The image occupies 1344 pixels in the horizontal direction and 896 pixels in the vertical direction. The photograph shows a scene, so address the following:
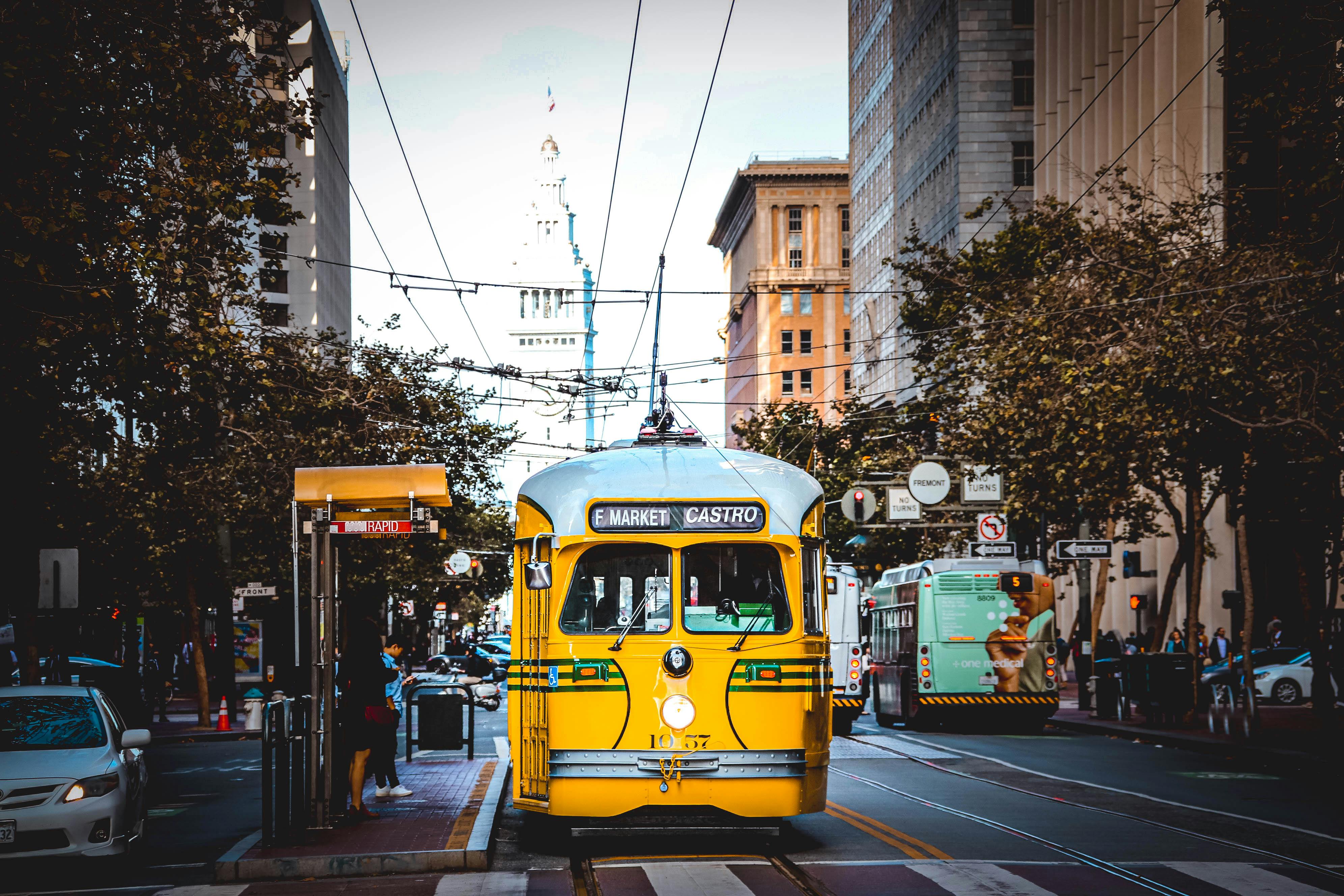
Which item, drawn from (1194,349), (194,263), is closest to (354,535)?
(194,263)

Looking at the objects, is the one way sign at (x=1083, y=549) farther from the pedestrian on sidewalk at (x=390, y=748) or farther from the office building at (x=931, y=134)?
the office building at (x=931, y=134)

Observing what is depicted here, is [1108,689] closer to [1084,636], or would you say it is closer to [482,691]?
[1084,636]

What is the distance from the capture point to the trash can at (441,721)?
19.8 meters

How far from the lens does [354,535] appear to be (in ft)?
46.5

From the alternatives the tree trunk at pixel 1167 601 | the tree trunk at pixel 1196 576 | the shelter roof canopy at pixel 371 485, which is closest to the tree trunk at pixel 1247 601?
the tree trunk at pixel 1196 576

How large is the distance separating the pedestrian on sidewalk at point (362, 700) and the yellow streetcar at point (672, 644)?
168 cm

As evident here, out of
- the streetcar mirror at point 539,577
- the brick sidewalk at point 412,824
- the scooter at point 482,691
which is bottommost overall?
the scooter at point 482,691

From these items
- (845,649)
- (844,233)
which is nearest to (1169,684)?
(845,649)

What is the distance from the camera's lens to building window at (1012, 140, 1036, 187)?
2579 inches

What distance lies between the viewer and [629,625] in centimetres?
1260

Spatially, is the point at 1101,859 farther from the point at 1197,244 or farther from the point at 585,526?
the point at 1197,244

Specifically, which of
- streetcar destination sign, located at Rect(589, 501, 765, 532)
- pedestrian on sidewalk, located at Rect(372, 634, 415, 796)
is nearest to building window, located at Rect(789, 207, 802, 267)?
pedestrian on sidewalk, located at Rect(372, 634, 415, 796)

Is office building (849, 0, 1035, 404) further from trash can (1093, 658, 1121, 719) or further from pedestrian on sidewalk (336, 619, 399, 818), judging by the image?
pedestrian on sidewalk (336, 619, 399, 818)

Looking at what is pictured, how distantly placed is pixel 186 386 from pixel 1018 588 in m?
16.3
